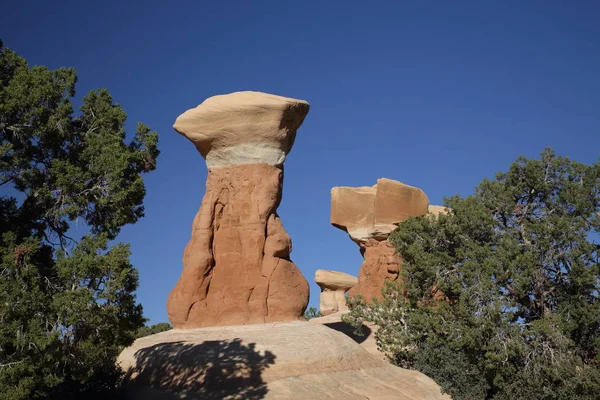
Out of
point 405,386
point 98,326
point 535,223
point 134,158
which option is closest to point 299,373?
point 405,386

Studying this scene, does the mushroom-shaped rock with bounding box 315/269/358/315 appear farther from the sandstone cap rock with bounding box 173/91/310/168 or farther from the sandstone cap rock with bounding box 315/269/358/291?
the sandstone cap rock with bounding box 173/91/310/168

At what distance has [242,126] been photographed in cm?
2619

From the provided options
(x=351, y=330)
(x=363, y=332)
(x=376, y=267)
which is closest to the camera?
(x=363, y=332)

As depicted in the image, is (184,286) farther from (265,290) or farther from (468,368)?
(468,368)

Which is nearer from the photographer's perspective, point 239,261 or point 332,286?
point 239,261

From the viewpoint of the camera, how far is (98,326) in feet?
50.4

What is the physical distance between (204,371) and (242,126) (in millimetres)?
10916

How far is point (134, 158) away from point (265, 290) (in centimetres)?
909

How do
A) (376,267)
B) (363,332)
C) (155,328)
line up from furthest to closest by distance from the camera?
(155,328)
(376,267)
(363,332)

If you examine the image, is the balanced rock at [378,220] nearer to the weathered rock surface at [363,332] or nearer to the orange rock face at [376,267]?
the orange rock face at [376,267]

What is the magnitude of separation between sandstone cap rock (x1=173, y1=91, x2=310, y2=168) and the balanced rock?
471 inches

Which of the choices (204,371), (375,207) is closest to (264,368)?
(204,371)

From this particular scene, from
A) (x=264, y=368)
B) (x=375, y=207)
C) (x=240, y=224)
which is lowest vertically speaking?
(x=264, y=368)

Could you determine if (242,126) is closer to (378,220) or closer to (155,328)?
(378,220)
